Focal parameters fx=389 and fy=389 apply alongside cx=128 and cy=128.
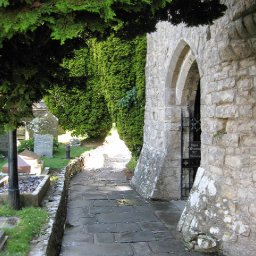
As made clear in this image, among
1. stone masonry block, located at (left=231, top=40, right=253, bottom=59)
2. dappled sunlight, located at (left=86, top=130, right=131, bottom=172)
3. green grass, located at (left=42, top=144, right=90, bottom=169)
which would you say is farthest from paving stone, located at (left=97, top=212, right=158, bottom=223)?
dappled sunlight, located at (left=86, top=130, right=131, bottom=172)

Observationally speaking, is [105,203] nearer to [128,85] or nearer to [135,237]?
[135,237]

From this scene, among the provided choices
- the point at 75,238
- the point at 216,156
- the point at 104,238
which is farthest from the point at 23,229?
the point at 216,156

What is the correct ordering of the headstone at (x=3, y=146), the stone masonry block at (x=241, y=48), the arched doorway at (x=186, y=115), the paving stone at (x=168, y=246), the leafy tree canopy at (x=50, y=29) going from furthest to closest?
the headstone at (x=3, y=146)
the arched doorway at (x=186, y=115)
the paving stone at (x=168, y=246)
the stone masonry block at (x=241, y=48)
the leafy tree canopy at (x=50, y=29)

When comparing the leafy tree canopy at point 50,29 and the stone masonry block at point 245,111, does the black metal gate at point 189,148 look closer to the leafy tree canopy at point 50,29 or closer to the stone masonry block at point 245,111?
the stone masonry block at point 245,111

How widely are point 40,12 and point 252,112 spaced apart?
3.20 metres

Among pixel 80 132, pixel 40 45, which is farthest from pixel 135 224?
pixel 80 132

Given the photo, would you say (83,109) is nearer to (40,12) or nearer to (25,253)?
(25,253)

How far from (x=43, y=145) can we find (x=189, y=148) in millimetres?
6460

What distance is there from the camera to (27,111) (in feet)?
9.62

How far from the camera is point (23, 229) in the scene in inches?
196

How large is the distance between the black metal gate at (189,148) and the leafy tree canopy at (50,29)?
4337 mm

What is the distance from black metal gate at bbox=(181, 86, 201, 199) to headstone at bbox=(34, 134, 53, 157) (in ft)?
20.2

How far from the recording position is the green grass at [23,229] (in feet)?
14.1

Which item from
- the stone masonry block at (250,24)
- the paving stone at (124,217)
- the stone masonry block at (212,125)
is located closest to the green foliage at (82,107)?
the paving stone at (124,217)
